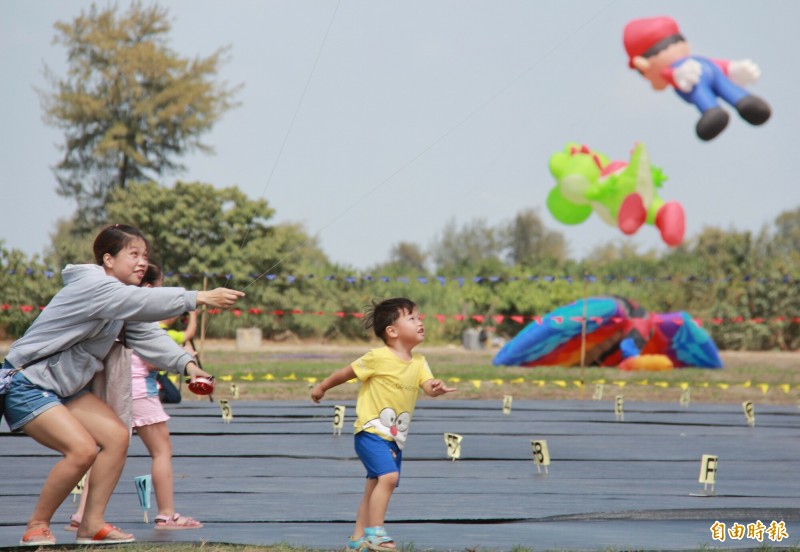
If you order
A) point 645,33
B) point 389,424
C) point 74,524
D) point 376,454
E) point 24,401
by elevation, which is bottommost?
point 74,524

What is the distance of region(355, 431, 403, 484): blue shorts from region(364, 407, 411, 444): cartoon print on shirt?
0.04 metres

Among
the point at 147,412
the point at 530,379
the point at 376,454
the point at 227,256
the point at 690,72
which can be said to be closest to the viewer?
the point at 376,454

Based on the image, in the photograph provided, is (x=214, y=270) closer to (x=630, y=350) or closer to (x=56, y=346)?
(x=630, y=350)

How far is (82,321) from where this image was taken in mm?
5219

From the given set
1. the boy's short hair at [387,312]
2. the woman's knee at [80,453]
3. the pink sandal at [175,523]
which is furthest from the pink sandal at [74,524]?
the boy's short hair at [387,312]

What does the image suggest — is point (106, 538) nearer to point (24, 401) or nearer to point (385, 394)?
point (24, 401)

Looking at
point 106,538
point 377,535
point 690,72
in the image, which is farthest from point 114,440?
point 690,72

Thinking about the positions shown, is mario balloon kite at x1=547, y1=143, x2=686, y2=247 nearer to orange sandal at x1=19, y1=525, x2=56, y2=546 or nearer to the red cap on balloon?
the red cap on balloon

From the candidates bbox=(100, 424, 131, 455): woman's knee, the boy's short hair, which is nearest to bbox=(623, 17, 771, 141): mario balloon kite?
the boy's short hair

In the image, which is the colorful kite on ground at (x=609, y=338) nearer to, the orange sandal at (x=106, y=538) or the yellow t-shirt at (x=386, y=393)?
the yellow t-shirt at (x=386, y=393)

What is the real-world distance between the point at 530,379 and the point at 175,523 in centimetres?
1556

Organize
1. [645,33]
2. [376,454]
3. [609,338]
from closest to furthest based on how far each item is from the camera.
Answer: [376,454] → [645,33] → [609,338]

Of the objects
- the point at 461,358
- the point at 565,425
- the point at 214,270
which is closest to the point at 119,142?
the point at 214,270

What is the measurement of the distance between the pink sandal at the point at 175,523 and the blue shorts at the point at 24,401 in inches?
38.8
